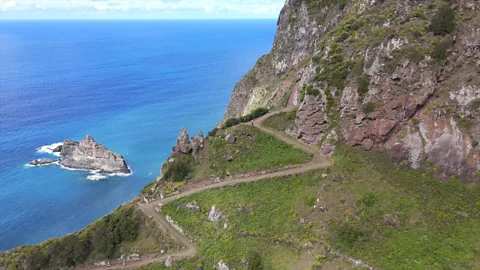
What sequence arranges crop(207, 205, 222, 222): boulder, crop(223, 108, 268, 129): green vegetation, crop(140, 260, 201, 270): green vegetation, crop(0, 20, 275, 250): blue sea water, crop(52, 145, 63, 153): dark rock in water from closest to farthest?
crop(140, 260, 201, 270): green vegetation < crop(207, 205, 222, 222): boulder < crop(223, 108, 268, 129): green vegetation < crop(0, 20, 275, 250): blue sea water < crop(52, 145, 63, 153): dark rock in water

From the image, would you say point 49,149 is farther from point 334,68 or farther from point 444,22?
point 444,22

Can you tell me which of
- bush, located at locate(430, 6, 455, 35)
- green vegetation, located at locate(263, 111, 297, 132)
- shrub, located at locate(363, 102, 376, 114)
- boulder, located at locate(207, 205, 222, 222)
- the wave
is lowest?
the wave

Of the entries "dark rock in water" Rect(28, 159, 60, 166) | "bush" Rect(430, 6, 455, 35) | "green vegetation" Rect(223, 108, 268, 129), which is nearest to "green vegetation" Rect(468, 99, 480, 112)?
"bush" Rect(430, 6, 455, 35)

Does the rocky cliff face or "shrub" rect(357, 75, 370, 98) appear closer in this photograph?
the rocky cliff face

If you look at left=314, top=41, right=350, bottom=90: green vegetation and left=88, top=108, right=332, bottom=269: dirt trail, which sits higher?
left=314, top=41, right=350, bottom=90: green vegetation

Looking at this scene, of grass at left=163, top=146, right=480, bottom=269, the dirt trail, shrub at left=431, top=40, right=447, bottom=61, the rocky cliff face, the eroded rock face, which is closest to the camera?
grass at left=163, top=146, right=480, bottom=269

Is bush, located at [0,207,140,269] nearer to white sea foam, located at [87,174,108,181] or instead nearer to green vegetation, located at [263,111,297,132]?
green vegetation, located at [263,111,297,132]

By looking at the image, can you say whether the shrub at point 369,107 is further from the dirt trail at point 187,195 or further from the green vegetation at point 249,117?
the green vegetation at point 249,117
